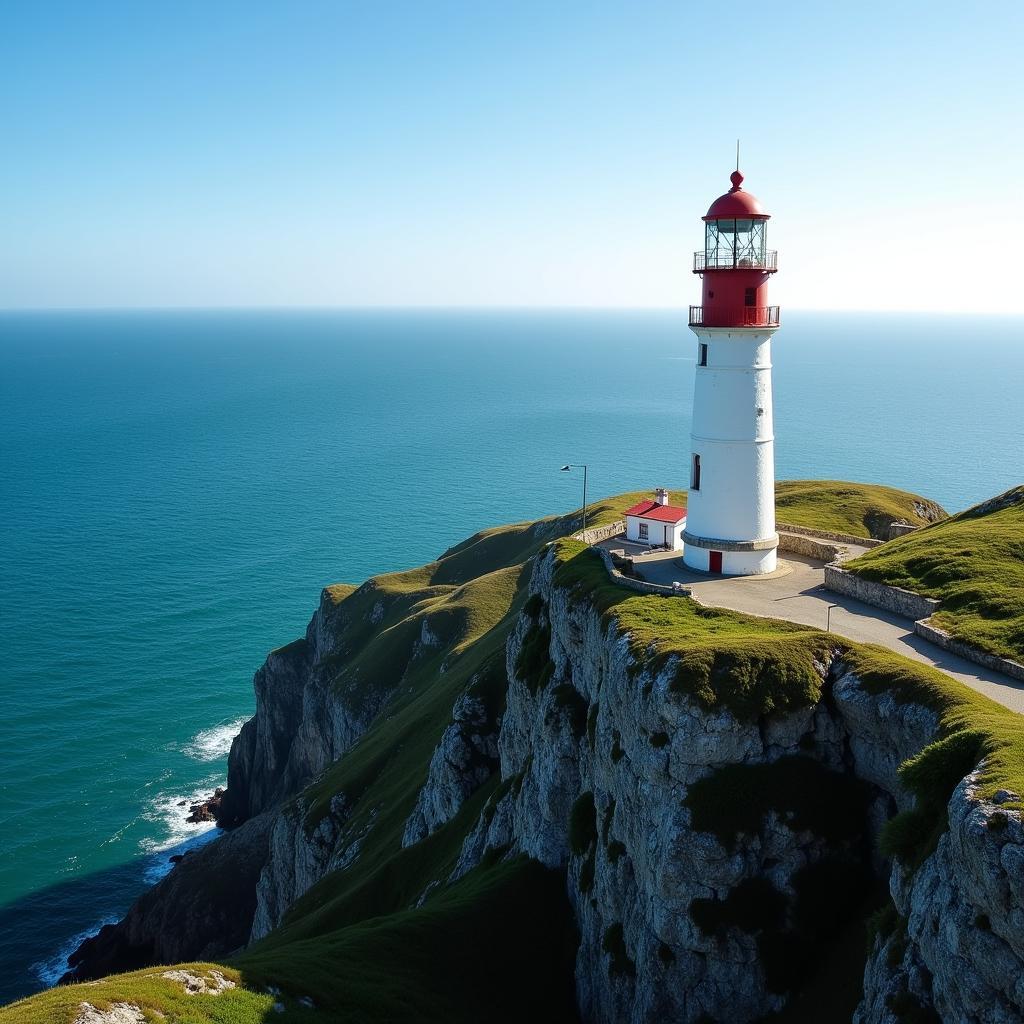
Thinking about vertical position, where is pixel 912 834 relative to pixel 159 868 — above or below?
above

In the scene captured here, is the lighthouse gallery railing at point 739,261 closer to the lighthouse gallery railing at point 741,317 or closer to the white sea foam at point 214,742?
the lighthouse gallery railing at point 741,317

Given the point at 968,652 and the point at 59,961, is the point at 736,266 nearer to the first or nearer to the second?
the point at 968,652

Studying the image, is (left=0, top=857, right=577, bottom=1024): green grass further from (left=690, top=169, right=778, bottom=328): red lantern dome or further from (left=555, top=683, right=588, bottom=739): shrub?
(left=690, top=169, right=778, bottom=328): red lantern dome

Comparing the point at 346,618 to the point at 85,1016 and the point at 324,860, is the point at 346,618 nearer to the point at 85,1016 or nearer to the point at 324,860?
the point at 324,860

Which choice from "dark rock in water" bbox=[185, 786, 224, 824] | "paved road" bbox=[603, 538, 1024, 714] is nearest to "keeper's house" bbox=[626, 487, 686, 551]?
"paved road" bbox=[603, 538, 1024, 714]

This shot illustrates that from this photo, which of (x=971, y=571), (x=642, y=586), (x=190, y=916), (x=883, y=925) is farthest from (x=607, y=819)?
(x=190, y=916)

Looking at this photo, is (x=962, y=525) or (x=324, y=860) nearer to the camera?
(x=962, y=525)

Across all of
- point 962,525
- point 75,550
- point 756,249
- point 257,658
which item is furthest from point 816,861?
point 75,550
